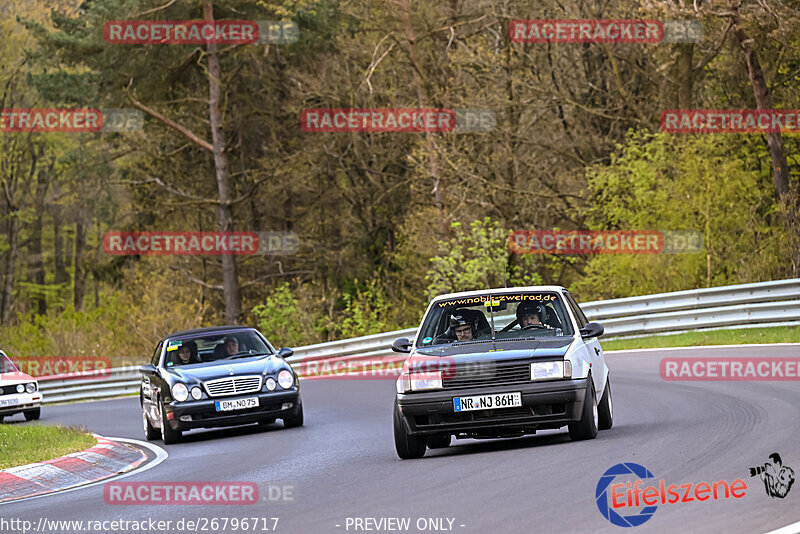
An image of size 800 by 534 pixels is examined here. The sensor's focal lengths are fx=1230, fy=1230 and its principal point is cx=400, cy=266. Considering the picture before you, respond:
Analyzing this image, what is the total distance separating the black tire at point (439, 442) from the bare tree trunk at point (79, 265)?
63999 mm

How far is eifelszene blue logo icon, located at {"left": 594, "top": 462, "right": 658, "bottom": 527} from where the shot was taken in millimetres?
7477

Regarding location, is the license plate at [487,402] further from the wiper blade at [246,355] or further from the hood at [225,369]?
the wiper blade at [246,355]

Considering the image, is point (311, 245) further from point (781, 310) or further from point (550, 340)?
point (550, 340)

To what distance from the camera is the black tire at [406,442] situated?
11273 mm

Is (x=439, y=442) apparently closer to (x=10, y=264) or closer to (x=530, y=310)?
(x=530, y=310)

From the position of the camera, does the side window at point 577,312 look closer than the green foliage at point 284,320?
Yes

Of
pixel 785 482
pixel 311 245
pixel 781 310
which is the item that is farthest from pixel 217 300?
pixel 785 482

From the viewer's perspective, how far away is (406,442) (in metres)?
11.3

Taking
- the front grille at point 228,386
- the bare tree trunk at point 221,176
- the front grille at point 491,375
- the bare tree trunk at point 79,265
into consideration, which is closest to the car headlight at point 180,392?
the front grille at point 228,386

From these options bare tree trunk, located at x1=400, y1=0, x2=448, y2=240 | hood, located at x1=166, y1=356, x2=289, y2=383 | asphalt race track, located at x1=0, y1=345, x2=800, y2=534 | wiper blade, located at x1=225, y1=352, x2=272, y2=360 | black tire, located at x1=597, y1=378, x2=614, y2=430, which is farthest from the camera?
bare tree trunk, located at x1=400, y1=0, x2=448, y2=240

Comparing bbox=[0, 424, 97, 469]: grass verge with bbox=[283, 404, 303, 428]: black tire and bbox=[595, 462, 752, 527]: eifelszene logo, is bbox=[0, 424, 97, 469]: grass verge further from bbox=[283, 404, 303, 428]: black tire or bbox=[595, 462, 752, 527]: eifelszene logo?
bbox=[595, 462, 752, 527]: eifelszene logo

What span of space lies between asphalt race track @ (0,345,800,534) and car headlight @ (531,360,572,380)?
0.66 m

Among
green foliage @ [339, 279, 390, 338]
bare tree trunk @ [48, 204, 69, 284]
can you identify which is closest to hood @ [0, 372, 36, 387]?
green foliage @ [339, 279, 390, 338]

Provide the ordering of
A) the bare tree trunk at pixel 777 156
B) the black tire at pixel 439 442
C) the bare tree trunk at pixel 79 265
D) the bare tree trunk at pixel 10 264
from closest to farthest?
1. the black tire at pixel 439 442
2. the bare tree trunk at pixel 777 156
3. the bare tree trunk at pixel 10 264
4. the bare tree trunk at pixel 79 265
